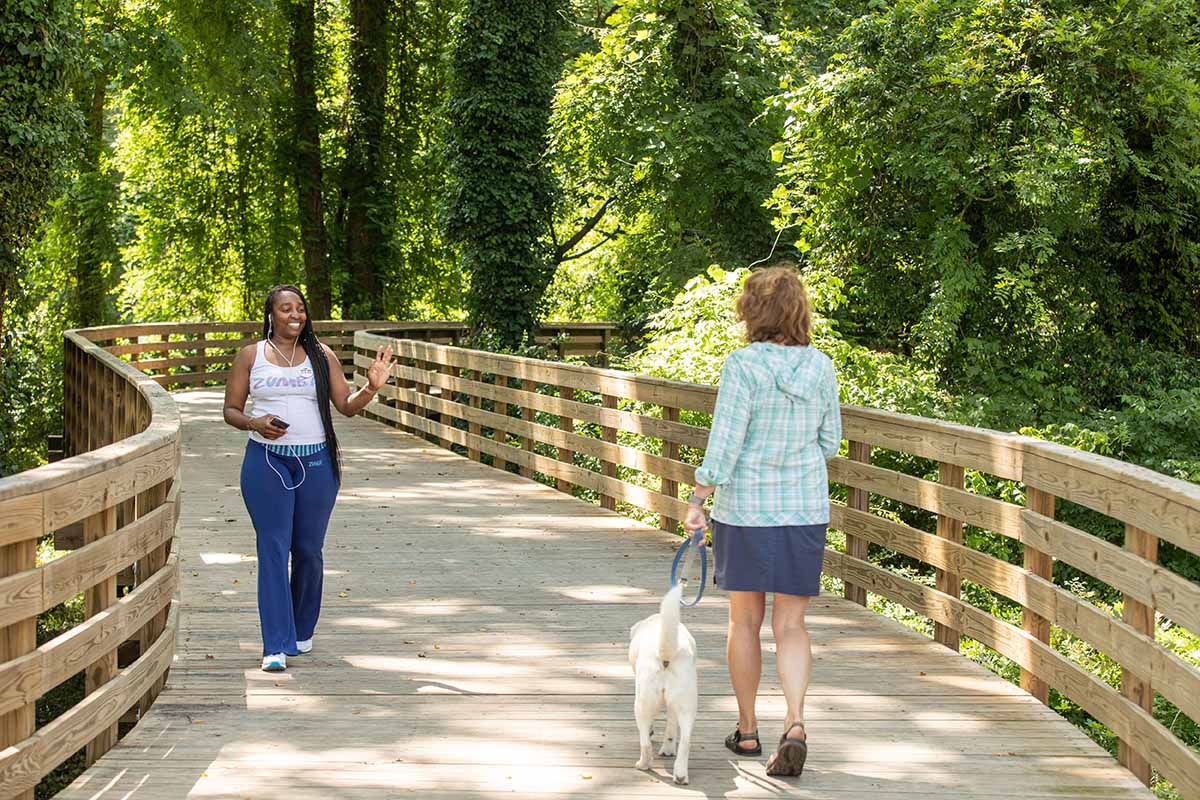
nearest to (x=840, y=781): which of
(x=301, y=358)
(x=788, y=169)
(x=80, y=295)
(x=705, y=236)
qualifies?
(x=301, y=358)

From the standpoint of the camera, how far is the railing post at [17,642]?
4.00 meters

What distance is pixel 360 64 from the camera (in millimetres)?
28094

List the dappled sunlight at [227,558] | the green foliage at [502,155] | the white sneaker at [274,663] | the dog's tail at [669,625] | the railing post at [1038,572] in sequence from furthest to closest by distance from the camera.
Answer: the green foliage at [502,155], the dappled sunlight at [227,558], the white sneaker at [274,663], the railing post at [1038,572], the dog's tail at [669,625]

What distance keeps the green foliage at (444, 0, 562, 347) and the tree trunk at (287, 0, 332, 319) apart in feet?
26.0

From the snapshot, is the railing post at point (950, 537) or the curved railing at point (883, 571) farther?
the railing post at point (950, 537)

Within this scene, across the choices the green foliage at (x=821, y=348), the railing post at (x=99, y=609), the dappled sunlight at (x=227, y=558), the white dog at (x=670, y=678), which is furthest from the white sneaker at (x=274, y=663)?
the green foliage at (x=821, y=348)

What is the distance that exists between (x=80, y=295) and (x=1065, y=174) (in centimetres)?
2224

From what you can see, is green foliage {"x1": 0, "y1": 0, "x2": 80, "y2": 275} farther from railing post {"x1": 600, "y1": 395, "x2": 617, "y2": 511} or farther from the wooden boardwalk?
railing post {"x1": 600, "y1": 395, "x2": 617, "y2": 511}

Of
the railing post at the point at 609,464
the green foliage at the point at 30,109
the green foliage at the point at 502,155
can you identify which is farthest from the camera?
the green foliage at the point at 502,155

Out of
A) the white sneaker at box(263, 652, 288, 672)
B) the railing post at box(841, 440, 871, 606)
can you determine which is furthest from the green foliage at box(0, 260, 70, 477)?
the railing post at box(841, 440, 871, 606)

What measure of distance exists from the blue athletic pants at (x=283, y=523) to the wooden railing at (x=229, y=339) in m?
14.1

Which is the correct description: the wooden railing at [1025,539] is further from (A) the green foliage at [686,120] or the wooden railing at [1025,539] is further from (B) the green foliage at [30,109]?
(A) the green foliage at [686,120]

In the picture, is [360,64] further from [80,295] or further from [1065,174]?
[1065,174]

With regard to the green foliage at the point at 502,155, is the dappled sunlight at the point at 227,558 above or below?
below
